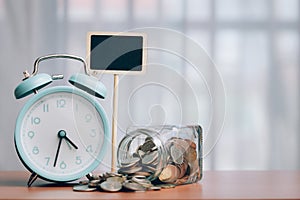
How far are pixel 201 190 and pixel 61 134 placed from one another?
12.3 inches

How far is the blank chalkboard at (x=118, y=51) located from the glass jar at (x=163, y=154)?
155mm

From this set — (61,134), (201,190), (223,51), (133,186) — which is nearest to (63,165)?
(61,134)

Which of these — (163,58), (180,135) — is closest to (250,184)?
(180,135)

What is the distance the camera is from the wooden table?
37.9 inches

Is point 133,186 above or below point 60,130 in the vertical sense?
below

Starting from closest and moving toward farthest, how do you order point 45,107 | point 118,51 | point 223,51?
point 45,107 < point 118,51 < point 223,51

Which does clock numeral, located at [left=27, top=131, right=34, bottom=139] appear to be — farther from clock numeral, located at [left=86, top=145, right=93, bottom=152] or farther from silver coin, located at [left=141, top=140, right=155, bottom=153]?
silver coin, located at [left=141, top=140, right=155, bottom=153]

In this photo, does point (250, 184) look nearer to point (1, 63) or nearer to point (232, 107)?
point (232, 107)

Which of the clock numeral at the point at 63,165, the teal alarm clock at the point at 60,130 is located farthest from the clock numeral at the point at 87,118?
the clock numeral at the point at 63,165

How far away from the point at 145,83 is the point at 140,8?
0.34 meters

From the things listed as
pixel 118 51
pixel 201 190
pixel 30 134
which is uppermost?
pixel 118 51

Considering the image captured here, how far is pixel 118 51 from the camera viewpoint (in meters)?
1.26

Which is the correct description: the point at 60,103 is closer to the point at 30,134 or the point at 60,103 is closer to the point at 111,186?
the point at 30,134

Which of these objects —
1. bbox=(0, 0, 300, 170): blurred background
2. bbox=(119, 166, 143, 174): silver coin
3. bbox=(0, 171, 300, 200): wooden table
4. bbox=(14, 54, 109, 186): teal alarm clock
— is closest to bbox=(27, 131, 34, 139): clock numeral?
bbox=(14, 54, 109, 186): teal alarm clock
